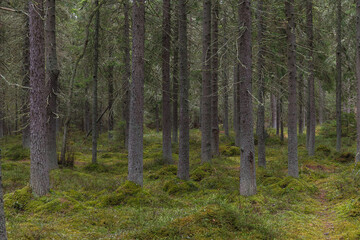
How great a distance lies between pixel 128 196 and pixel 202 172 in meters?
4.98

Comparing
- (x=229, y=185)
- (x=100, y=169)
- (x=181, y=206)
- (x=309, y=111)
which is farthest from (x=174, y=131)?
(x=181, y=206)

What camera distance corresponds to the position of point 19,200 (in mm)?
8398

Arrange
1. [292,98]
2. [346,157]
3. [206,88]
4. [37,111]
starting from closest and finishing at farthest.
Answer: [37,111]
[292,98]
[206,88]
[346,157]

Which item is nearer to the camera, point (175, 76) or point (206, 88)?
point (206, 88)

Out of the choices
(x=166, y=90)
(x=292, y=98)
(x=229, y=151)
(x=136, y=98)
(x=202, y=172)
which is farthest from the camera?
(x=229, y=151)

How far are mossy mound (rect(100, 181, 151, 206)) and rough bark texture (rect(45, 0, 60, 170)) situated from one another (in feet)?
19.9

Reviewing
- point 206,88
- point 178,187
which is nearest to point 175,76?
point 206,88

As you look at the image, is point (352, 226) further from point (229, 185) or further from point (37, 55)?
point (37, 55)

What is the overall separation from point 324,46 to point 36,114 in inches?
726

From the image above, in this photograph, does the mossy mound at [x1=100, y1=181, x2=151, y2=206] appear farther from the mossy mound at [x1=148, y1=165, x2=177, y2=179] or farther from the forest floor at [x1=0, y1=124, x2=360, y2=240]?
the mossy mound at [x1=148, y1=165, x2=177, y2=179]

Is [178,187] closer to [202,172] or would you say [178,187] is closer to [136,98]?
[202,172]

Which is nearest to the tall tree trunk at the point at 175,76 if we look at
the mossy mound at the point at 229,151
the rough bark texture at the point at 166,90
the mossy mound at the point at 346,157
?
the rough bark texture at the point at 166,90

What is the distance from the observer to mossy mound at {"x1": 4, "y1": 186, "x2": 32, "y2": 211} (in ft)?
26.8

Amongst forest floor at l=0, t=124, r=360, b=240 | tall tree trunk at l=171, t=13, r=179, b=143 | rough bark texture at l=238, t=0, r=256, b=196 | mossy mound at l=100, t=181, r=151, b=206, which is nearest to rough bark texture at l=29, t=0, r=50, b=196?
forest floor at l=0, t=124, r=360, b=240
